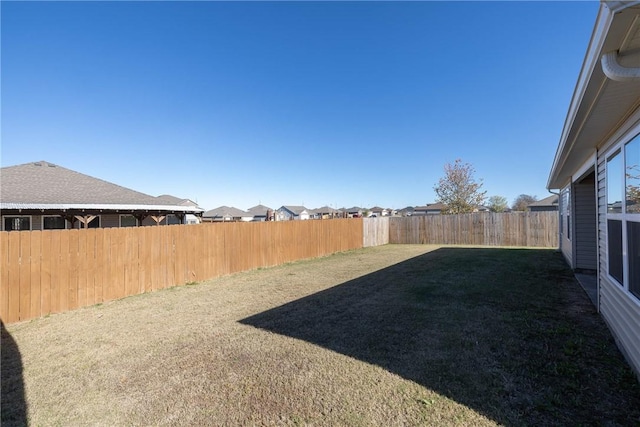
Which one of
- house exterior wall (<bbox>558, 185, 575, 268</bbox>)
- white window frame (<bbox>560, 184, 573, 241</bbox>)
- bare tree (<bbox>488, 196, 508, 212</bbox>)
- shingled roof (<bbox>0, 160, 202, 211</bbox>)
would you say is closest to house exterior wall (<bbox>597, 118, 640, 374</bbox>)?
house exterior wall (<bbox>558, 185, 575, 268</bbox>)

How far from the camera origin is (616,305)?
3.42 metres

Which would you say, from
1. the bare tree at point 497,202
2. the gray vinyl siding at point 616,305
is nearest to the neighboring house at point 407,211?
the bare tree at point 497,202

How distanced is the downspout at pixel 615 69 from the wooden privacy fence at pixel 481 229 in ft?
48.6

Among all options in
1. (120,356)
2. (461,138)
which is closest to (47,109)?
(120,356)

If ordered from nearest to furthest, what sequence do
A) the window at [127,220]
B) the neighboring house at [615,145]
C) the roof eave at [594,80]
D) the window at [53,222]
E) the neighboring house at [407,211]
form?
the roof eave at [594,80], the neighboring house at [615,145], the window at [53,222], the window at [127,220], the neighboring house at [407,211]

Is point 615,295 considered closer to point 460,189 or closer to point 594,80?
point 594,80

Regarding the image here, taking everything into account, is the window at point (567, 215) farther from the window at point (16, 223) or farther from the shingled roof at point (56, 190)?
the window at point (16, 223)

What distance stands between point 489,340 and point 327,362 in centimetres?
206

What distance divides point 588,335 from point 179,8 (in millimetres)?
11434

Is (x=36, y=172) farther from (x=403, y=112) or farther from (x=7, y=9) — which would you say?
(x=403, y=112)

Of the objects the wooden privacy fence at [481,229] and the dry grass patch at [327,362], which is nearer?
the dry grass patch at [327,362]

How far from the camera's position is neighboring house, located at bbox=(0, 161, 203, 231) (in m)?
8.53

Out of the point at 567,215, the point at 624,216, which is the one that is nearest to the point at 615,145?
the point at 624,216

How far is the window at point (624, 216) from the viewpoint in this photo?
2.86 m
